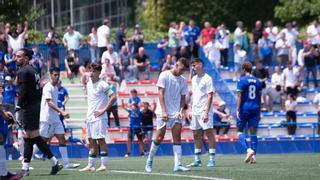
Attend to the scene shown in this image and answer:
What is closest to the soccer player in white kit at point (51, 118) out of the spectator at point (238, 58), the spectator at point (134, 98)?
the spectator at point (134, 98)

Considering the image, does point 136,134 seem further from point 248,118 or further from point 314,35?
point 314,35

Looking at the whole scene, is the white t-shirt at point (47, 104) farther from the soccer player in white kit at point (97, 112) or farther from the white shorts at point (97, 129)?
the white shorts at point (97, 129)

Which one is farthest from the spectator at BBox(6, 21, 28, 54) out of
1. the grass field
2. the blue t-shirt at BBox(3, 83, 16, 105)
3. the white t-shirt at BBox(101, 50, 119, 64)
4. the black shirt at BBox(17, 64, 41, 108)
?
the black shirt at BBox(17, 64, 41, 108)

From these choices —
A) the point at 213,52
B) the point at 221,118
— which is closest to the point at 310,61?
the point at 213,52

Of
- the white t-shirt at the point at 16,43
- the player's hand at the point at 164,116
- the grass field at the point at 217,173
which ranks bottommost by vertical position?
the grass field at the point at 217,173

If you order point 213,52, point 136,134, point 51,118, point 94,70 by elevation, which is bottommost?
point 136,134

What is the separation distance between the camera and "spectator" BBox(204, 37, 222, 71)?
119ft

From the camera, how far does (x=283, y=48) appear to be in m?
37.3

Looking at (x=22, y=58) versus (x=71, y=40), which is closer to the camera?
(x=22, y=58)

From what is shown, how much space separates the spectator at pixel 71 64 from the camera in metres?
34.8

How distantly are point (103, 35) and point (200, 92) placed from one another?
14913 mm

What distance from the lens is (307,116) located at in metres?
33.3

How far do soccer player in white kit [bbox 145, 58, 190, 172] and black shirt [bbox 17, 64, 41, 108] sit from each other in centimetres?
225

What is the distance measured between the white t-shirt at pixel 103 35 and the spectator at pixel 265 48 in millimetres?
6185
